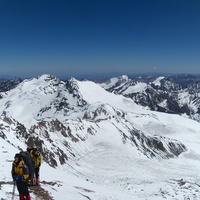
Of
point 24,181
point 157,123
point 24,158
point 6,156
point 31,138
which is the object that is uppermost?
point 24,158

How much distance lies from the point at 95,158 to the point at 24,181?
81.9 m

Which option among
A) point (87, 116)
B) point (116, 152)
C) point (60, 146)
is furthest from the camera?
point (87, 116)

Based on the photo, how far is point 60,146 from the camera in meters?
90.3

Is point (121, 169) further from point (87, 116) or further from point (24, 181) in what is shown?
point (87, 116)

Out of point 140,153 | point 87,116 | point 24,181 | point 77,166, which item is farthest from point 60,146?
point 87,116

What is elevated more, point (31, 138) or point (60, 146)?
point (31, 138)

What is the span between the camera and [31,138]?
75.6 meters

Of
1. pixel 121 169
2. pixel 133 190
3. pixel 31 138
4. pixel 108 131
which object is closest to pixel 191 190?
pixel 133 190

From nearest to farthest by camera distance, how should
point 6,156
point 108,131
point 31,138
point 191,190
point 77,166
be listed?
1. point 6,156
2. point 191,190
3. point 31,138
4. point 77,166
5. point 108,131

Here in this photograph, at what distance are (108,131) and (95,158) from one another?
27000mm

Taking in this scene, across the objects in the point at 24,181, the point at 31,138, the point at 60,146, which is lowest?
the point at 60,146

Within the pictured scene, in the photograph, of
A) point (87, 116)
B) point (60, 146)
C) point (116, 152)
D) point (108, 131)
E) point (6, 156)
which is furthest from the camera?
point (87, 116)

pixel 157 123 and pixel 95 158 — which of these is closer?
pixel 95 158

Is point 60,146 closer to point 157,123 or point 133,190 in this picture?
point 133,190
